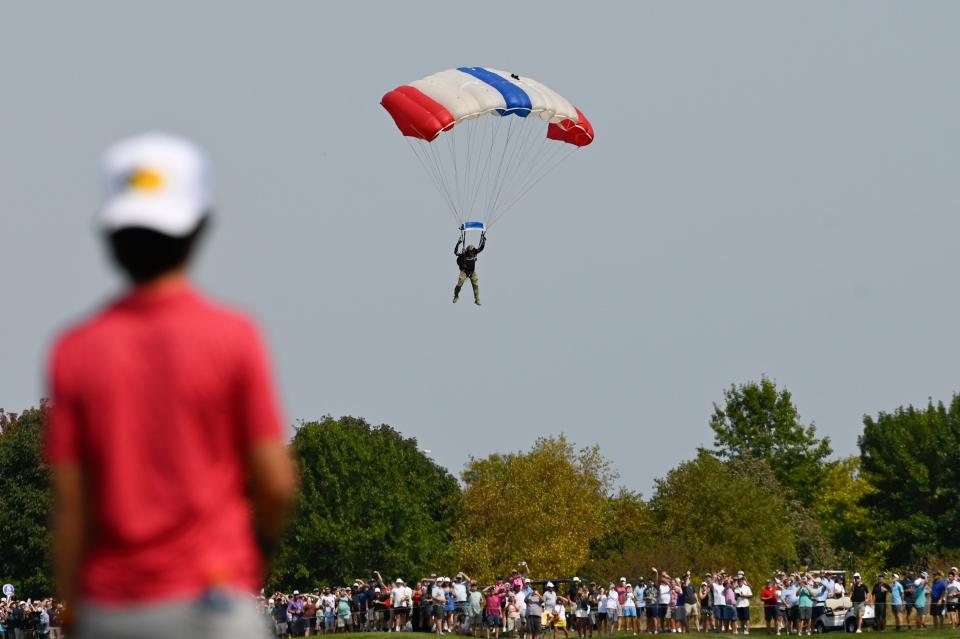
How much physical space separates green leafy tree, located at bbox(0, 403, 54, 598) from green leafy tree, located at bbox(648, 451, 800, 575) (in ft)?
114

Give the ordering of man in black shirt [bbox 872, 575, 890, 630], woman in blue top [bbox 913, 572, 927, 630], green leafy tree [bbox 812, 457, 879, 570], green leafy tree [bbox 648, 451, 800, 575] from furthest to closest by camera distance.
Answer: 1. green leafy tree [bbox 812, 457, 879, 570]
2. green leafy tree [bbox 648, 451, 800, 575]
3. man in black shirt [bbox 872, 575, 890, 630]
4. woman in blue top [bbox 913, 572, 927, 630]

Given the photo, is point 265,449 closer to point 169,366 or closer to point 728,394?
point 169,366

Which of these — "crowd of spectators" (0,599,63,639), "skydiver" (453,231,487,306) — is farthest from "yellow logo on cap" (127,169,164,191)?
"crowd of spectators" (0,599,63,639)

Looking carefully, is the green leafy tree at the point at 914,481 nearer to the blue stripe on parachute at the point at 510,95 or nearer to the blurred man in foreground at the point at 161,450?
the blue stripe on parachute at the point at 510,95

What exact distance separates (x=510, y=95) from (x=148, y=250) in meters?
35.3

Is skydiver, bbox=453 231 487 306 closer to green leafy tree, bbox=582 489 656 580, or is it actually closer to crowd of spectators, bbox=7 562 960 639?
crowd of spectators, bbox=7 562 960 639

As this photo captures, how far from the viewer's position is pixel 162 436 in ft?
11.2

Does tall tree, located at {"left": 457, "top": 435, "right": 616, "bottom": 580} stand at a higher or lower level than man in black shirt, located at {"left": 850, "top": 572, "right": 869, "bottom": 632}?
higher

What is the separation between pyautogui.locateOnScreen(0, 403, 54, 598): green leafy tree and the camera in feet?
280

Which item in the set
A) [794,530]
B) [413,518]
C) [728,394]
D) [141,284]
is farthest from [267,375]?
[728,394]

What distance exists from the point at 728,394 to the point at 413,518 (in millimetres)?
39556

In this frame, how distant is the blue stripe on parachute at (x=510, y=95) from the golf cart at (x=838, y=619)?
46.5 ft

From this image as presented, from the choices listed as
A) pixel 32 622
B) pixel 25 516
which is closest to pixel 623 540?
pixel 25 516

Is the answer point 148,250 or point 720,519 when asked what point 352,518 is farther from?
point 148,250
